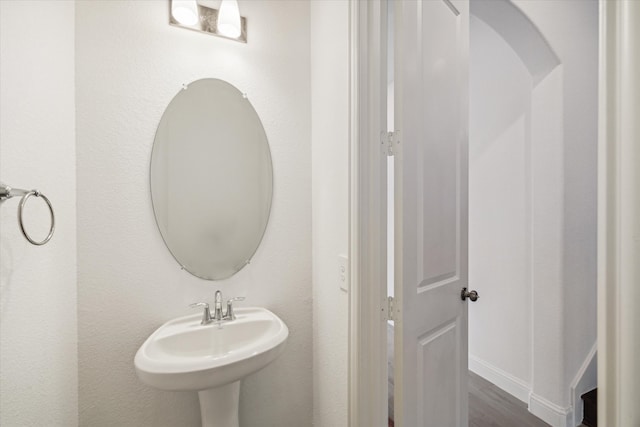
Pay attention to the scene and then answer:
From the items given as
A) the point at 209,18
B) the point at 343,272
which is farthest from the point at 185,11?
the point at 343,272

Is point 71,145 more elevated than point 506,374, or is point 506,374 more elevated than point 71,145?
point 71,145

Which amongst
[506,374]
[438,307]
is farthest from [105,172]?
[506,374]

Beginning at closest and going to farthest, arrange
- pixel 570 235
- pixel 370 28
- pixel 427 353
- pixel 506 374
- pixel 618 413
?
pixel 618 413, pixel 370 28, pixel 427 353, pixel 570 235, pixel 506 374

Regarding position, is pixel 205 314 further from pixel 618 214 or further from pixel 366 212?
pixel 618 214

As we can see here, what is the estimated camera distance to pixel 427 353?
1.09m

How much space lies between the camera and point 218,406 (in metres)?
1.09

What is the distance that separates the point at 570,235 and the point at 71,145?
249 cm

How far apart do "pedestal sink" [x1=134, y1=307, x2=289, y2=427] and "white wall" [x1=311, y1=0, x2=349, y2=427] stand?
0.24m

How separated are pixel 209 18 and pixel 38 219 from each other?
1.02 meters

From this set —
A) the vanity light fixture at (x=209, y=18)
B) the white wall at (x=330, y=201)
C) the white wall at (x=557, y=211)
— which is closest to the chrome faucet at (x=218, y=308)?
the white wall at (x=330, y=201)

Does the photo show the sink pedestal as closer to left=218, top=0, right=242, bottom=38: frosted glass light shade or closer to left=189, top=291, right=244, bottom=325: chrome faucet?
left=189, top=291, right=244, bottom=325: chrome faucet

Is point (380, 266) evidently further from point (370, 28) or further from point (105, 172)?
point (105, 172)

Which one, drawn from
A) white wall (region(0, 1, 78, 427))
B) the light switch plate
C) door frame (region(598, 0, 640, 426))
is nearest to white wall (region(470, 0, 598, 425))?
the light switch plate

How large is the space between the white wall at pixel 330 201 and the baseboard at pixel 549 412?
142 centimetres
